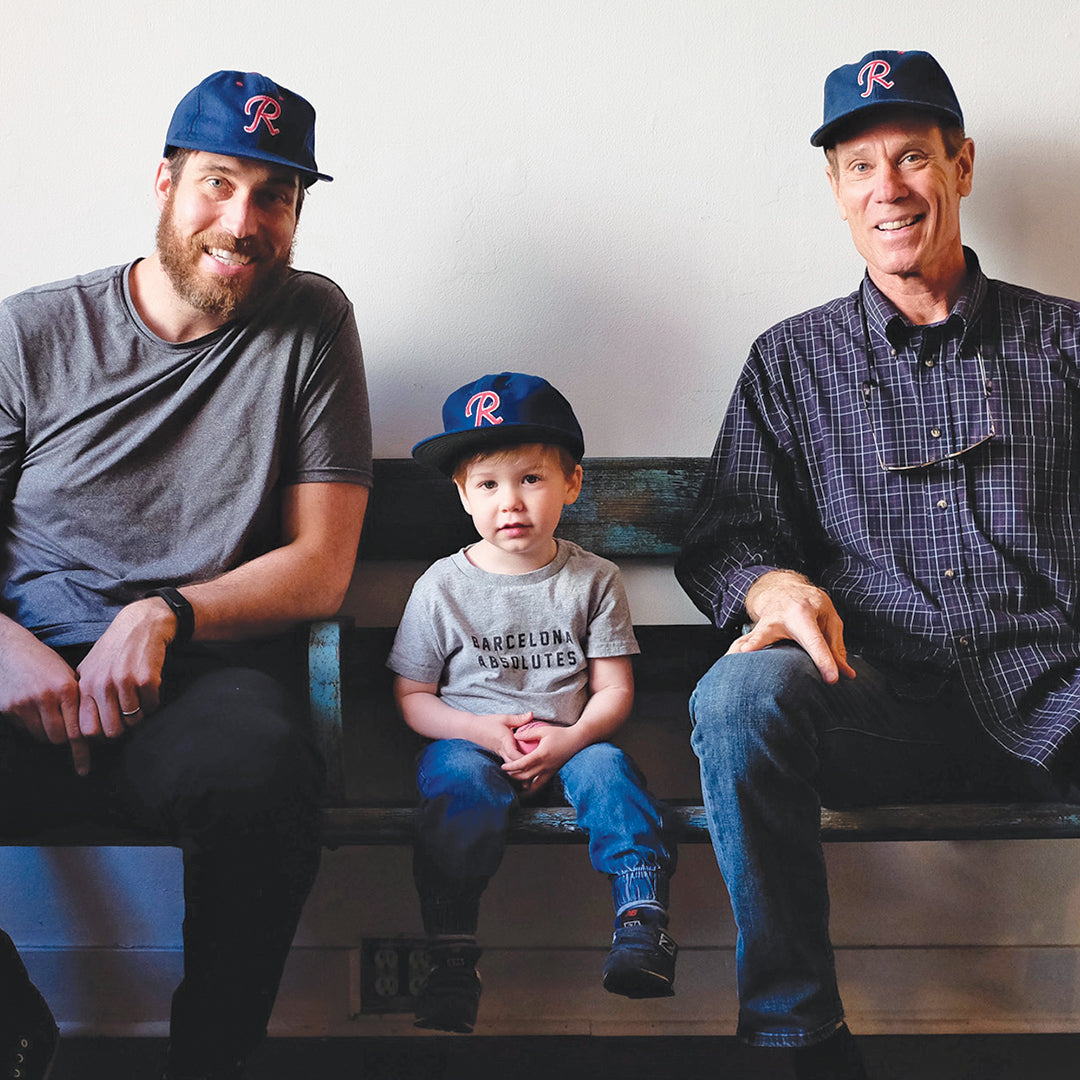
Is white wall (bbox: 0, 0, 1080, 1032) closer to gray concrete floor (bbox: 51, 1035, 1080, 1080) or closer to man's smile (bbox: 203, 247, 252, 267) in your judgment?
gray concrete floor (bbox: 51, 1035, 1080, 1080)

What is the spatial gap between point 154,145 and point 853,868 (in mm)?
2029

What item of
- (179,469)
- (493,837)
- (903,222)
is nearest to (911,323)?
(903,222)

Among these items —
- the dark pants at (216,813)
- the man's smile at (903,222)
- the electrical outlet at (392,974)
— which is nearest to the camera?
the dark pants at (216,813)

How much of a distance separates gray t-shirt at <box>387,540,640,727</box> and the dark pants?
29cm

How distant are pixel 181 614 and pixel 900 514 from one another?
1224 millimetres

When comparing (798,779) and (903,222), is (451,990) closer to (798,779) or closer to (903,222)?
(798,779)

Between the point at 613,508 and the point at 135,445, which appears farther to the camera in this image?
the point at 613,508

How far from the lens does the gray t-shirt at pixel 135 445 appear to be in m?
1.83

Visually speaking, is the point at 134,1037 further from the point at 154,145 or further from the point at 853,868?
the point at 154,145

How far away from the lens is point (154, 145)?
2.15 metres

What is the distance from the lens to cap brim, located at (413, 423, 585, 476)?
1787mm

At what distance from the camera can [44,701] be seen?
1579 millimetres

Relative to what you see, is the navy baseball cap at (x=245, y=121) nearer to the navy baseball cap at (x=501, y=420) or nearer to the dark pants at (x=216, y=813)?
the navy baseball cap at (x=501, y=420)

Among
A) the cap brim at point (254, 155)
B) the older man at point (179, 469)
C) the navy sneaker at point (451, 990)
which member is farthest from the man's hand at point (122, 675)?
the cap brim at point (254, 155)
